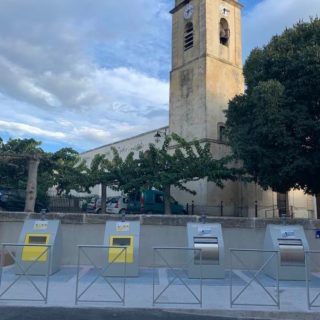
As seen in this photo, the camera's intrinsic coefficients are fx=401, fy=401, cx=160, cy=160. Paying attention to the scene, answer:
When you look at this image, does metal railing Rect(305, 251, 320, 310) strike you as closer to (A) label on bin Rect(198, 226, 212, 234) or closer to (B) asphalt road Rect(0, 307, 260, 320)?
(B) asphalt road Rect(0, 307, 260, 320)

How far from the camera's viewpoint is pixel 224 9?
91.9 ft

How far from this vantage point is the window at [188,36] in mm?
27652

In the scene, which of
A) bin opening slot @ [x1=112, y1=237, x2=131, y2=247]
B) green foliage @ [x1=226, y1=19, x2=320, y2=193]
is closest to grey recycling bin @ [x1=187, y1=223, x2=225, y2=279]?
bin opening slot @ [x1=112, y1=237, x2=131, y2=247]

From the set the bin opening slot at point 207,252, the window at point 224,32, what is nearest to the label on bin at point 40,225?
the bin opening slot at point 207,252

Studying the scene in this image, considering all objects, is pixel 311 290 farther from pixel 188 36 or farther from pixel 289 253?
pixel 188 36

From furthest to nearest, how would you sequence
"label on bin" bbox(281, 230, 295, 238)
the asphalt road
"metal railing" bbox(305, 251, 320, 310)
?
1. "label on bin" bbox(281, 230, 295, 238)
2. "metal railing" bbox(305, 251, 320, 310)
3. the asphalt road

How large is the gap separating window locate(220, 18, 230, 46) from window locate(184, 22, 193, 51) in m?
2.13

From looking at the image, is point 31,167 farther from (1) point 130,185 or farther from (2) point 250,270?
(2) point 250,270

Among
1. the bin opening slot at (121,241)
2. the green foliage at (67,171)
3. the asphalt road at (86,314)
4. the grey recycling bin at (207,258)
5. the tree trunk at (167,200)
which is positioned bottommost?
the asphalt road at (86,314)

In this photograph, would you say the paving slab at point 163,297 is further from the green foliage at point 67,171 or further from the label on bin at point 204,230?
the green foliage at point 67,171

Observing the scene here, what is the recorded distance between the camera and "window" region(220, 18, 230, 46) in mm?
27859

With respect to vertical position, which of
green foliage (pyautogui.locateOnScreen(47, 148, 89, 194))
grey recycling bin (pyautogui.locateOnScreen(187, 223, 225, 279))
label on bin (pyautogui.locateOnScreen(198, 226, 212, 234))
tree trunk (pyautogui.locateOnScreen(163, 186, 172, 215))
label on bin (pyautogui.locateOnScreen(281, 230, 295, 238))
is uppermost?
green foliage (pyautogui.locateOnScreen(47, 148, 89, 194))

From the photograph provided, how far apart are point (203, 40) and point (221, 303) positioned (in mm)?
21875

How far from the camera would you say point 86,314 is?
656cm
